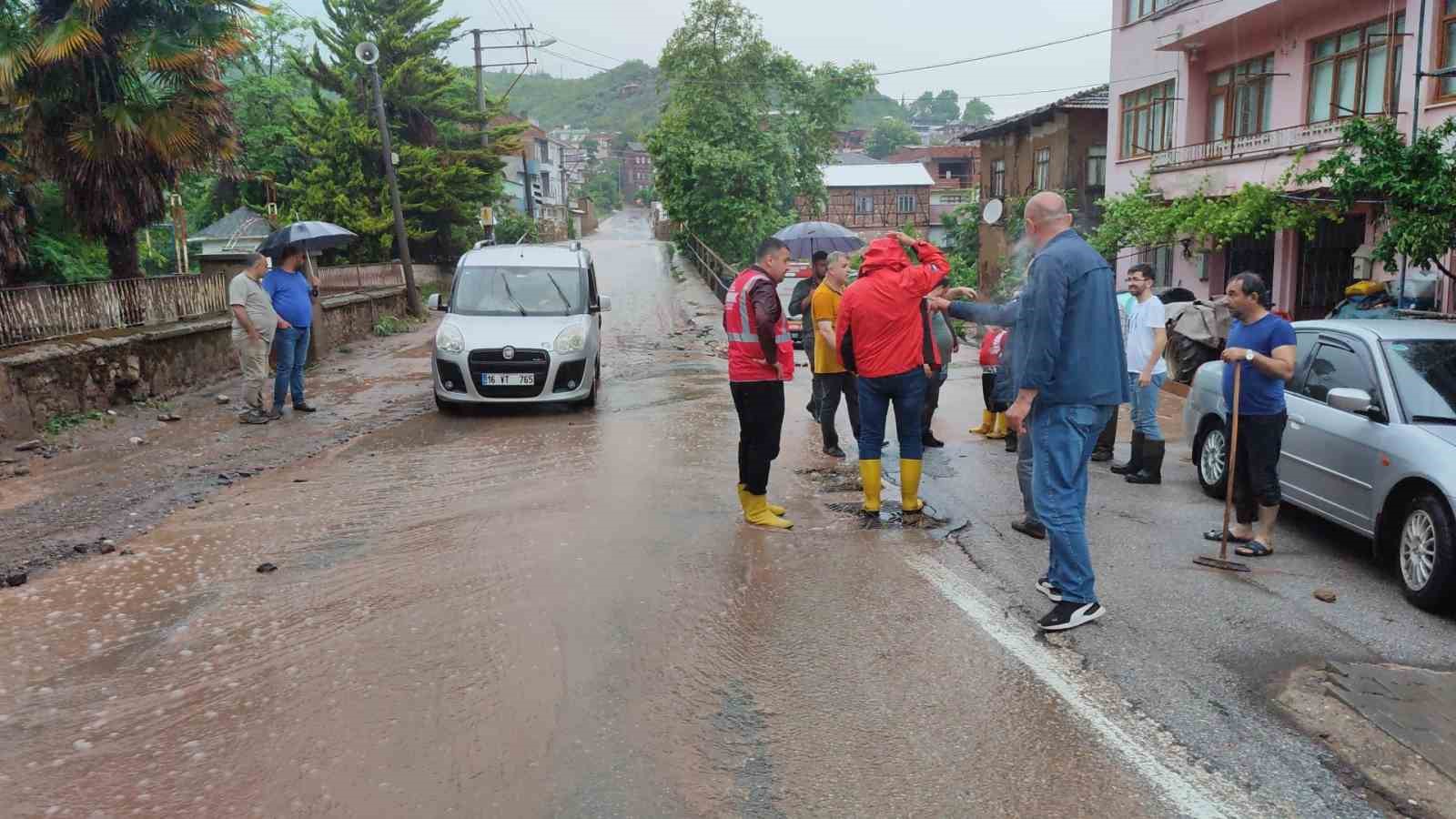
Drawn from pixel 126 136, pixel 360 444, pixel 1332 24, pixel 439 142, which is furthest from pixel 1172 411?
pixel 439 142

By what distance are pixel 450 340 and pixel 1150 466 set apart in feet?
24.0

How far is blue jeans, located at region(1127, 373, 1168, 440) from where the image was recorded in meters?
8.48

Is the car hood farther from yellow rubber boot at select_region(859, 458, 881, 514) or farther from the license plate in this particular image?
yellow rubber boot at select_region(859, 458, 881, 514)

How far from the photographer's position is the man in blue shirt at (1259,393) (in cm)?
630

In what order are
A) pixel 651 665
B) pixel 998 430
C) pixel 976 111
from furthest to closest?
pixel 976 111 → pixel 998 430 → pixel 651 665

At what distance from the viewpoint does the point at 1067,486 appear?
5.04 metres

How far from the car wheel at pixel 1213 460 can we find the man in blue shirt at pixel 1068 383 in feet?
10.5

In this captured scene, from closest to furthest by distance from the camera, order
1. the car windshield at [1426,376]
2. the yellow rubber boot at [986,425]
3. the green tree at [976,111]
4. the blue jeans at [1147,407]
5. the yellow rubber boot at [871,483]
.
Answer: the car windshield at [1426,376], the yellow rubber boot at [871,483], the blue jeans at [1147,407], the yellow rubber boot at [986,425], the green tree at [976,111]

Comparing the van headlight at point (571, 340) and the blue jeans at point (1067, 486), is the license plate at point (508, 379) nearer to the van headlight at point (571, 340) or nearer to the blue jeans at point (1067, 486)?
the van headlight at point (571, 340)

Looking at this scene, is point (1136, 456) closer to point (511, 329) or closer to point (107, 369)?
point (511, 329)

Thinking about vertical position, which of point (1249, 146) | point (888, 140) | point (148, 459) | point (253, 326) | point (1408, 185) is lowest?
point (148, 459)

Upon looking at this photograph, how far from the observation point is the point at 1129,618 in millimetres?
5246

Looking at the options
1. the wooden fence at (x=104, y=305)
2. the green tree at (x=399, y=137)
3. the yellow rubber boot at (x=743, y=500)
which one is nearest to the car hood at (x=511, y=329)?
the wooden fence at (x=104, y=305)

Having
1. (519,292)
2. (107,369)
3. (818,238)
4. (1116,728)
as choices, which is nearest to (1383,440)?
(1116,728)
